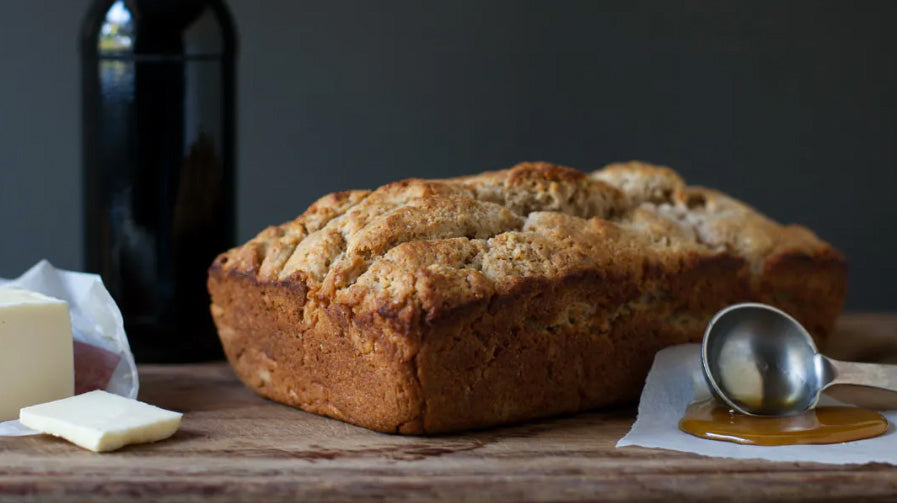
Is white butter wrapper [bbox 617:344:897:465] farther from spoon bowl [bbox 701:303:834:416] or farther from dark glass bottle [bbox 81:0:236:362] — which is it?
dark glass bottle [bbox 81:0:236:362]

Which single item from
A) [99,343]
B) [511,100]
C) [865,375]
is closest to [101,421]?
[99,343]

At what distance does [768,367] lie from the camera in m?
1.94

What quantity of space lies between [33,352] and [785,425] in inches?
49.7

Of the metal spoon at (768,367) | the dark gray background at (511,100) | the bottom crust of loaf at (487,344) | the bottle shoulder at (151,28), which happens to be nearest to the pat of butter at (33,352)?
the bottom crust of loaf at (487,344)

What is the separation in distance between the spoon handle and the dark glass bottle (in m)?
1.30

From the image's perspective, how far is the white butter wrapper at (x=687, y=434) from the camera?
1.67 meters

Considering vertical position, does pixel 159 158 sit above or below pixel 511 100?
below

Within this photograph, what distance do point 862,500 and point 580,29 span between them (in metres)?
2.46

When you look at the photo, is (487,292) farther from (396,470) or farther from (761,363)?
(761,363)

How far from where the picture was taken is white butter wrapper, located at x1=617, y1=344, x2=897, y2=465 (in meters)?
1.67

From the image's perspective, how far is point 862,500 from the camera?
61.1 inches

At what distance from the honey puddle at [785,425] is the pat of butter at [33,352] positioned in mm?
1059

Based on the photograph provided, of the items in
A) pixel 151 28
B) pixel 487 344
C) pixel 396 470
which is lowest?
pixel 396 470

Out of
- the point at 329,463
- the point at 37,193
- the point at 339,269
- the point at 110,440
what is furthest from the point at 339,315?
the point at 37,193
